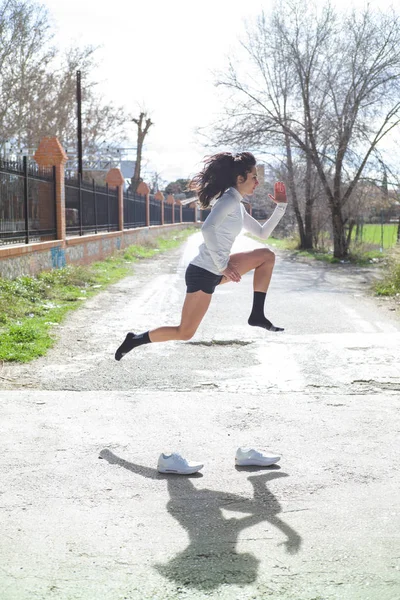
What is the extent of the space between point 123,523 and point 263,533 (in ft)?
2.27

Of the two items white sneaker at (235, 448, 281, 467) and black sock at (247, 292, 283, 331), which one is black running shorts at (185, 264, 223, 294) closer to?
black sock at (247, 292, 283, 331)

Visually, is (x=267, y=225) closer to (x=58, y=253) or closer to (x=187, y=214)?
(x=58, y=253)

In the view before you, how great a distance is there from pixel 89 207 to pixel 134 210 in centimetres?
1195

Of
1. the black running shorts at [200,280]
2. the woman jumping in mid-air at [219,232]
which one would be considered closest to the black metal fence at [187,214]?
the woman jumping in mid-air at [219,232]

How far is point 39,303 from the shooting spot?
12039 mm

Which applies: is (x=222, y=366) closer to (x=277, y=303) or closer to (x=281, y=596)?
(x=281, y=596)

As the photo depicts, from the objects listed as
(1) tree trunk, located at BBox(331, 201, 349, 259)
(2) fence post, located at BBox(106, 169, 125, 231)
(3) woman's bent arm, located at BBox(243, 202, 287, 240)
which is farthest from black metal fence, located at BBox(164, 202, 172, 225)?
(3) woman's bent arm, located at BBox(243, 202, 287, 240)

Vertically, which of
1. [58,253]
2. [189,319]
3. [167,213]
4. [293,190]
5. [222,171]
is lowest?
[58,253]

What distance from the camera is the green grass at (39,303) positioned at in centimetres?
833

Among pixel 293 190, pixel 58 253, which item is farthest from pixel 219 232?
pixel 293 190

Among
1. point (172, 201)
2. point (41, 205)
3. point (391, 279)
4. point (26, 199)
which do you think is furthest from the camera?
point (172, 201)

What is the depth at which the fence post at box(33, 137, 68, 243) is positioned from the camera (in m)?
18.1

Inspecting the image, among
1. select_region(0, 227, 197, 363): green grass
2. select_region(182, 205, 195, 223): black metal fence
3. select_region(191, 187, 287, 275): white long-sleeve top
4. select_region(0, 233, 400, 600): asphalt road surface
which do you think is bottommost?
select_region(0, 233, 400, 600): asphalt road surface

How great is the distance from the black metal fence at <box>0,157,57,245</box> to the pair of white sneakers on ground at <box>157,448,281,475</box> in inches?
421
